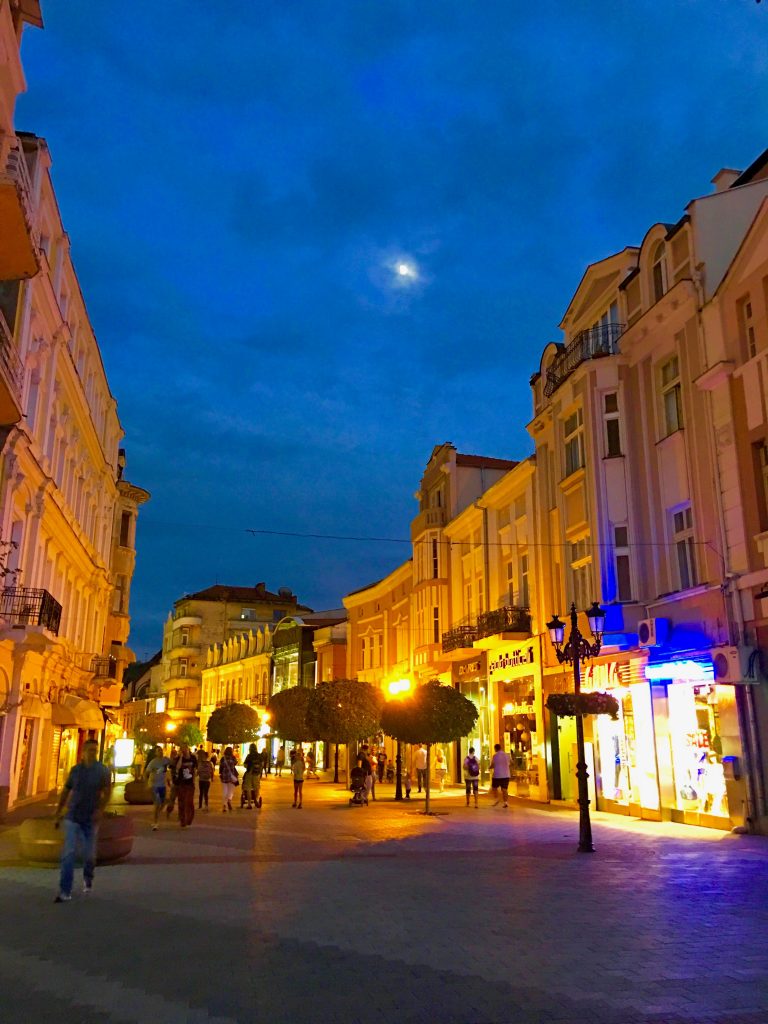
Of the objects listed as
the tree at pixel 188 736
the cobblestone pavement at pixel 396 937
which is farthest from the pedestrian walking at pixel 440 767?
the tree at pixel 188 736

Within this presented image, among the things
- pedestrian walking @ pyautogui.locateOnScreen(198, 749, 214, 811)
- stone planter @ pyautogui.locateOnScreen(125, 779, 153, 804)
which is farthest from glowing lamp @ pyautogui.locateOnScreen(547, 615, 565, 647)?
stone planter @ pyautogui.locateOnScreen(125, 779, 153, 804)

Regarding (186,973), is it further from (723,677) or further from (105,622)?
(105,622)

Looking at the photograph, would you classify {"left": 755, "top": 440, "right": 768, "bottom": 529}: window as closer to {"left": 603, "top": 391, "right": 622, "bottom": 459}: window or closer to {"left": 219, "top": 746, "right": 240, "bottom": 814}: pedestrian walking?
{"left": 603, "top": 391, "right": 622, "bottom": 459}: window

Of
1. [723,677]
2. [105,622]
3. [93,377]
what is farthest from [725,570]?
[105,622]

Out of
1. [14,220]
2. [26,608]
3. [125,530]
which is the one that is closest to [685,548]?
[14,220]

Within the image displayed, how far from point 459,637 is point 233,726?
15990 mm

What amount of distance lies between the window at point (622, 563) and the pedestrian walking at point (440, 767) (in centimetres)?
1699

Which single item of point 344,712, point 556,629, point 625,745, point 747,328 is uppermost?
point 747,328

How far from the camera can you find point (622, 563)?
841 inches

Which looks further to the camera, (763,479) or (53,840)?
(763,479)

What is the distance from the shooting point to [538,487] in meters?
27.0

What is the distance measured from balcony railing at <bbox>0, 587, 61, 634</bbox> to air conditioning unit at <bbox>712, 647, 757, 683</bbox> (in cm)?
1479

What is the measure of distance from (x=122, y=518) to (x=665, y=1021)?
135 ft

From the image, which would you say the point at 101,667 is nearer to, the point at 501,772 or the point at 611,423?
the point at 501,772
